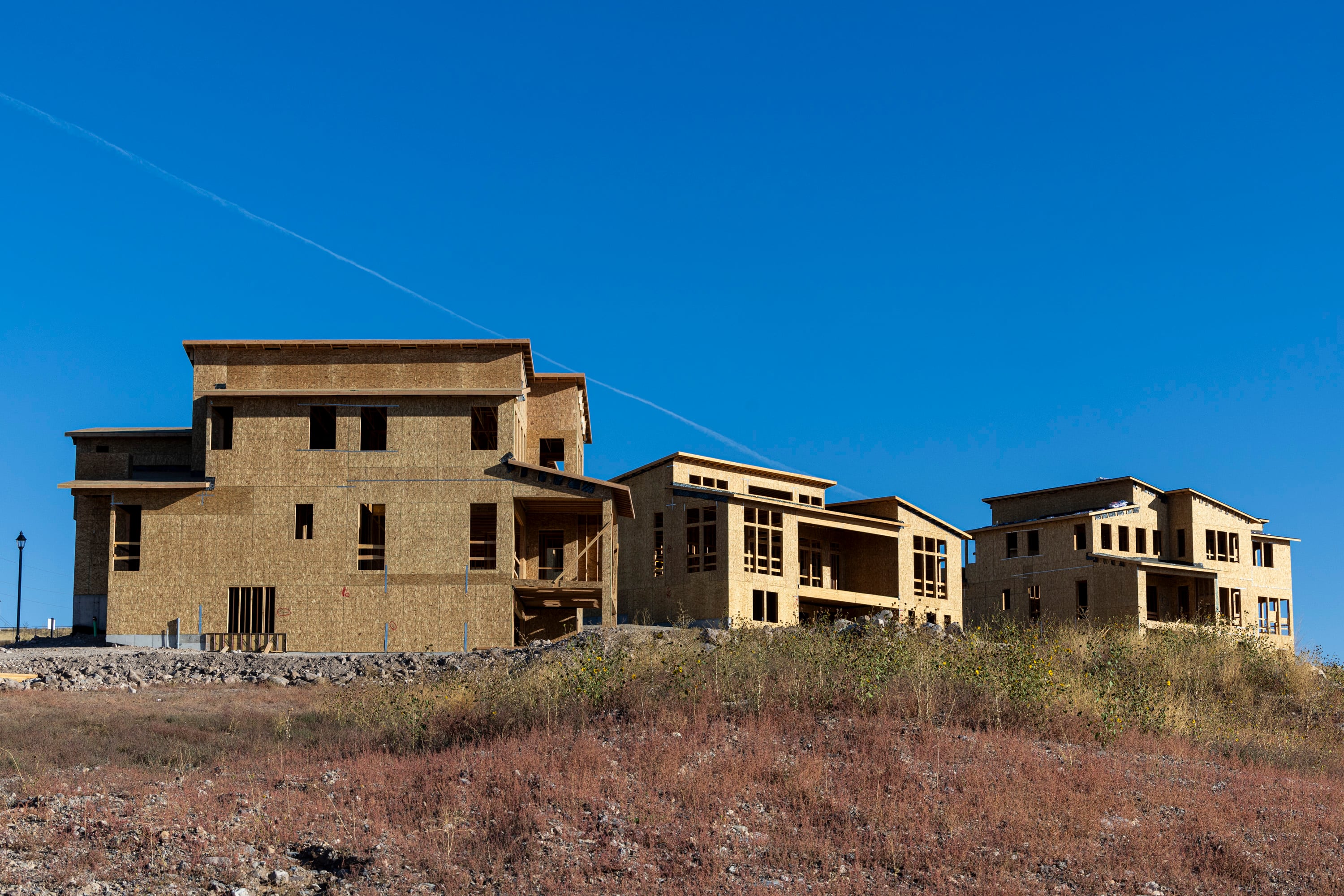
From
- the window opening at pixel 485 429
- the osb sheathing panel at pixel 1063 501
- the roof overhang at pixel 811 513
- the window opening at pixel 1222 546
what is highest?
the window opening at pixel 485 429

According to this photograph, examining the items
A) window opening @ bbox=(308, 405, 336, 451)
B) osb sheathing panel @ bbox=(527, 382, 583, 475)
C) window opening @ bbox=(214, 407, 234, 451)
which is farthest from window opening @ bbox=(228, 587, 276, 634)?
osb sheathing panel @ bbox=(527, 382, 583, 475)

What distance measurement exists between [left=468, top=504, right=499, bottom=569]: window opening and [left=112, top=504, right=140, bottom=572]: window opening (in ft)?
33.9

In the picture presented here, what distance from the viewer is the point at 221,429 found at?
122 feet

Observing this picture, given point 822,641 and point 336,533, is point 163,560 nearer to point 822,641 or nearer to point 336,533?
point 336,533

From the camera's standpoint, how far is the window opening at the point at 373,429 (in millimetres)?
37219

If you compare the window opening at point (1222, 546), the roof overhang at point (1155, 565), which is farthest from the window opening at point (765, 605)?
the window opening at point (1222, 546)

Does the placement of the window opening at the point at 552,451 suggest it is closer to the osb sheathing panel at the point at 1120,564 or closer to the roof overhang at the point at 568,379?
the roof overhang at the point at 568,379

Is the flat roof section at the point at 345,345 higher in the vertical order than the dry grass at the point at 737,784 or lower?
higher

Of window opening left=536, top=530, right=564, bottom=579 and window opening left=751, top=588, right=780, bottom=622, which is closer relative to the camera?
window opening left=536, top=530, right=564, bottom=579

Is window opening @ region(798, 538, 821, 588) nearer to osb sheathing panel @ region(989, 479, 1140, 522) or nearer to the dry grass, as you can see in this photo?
osb sheathing panel @ region(989, 479, 1140, 522)

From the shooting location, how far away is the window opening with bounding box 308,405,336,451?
37.5 meters

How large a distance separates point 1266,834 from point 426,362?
30.1 m

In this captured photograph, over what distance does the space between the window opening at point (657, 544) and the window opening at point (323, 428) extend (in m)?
12.4

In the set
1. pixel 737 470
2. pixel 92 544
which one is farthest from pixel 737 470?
pixel 92 544
